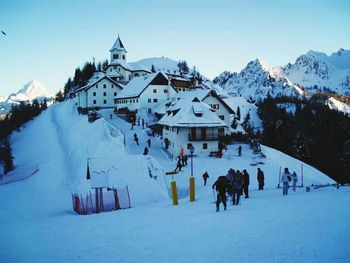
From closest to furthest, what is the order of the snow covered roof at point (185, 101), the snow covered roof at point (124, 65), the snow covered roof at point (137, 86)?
the snow covered roof at point (185, 101) → the snow covered roof at point (137, 86) → the snow covered roof at point (124, 65)

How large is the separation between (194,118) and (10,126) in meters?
50.0

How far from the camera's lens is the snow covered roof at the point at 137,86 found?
61856mm

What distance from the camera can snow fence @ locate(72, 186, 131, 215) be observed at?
20.1 meters

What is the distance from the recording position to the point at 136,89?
6369 centimetres

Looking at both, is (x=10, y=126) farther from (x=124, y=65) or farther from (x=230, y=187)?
(x=230, y=187)

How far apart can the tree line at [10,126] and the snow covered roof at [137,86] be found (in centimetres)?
2398

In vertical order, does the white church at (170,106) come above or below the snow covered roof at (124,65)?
below

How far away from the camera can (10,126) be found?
69875 mm

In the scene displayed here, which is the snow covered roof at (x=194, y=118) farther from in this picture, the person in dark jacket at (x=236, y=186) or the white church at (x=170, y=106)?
the person in dark jacket at (x=236, y=186)

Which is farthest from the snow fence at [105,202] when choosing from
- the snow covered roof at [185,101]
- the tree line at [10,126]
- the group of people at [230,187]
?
the tree line at [10,126]

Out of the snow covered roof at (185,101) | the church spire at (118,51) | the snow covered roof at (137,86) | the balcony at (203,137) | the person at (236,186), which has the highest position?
the church spire at (118,51)

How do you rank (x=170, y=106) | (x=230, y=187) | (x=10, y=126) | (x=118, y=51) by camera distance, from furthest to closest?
(x=118, y=51)
(x=10, y=126)
(x=170, y=106)
(x=230, y=187)

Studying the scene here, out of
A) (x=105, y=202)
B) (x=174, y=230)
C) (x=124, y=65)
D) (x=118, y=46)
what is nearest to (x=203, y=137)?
(x=105, y=202)

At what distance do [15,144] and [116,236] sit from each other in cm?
5711
